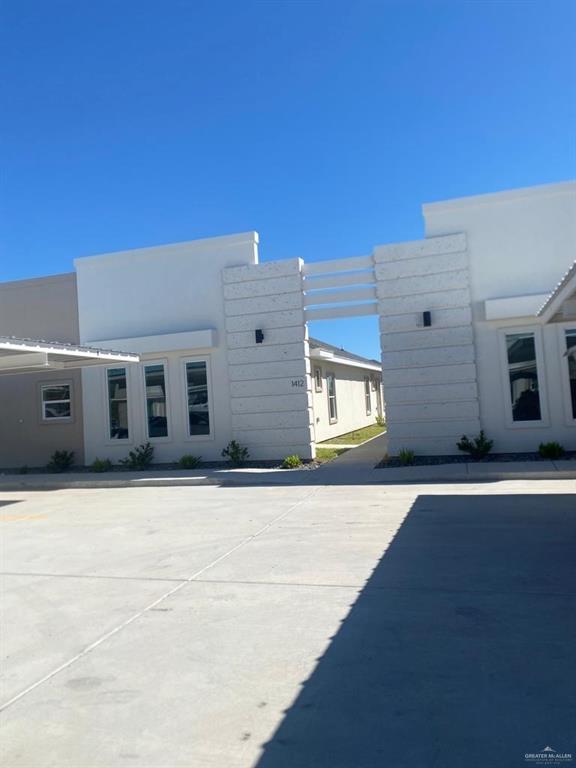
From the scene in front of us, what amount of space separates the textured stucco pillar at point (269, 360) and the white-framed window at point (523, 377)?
4.72m

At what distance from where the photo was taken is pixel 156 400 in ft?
56.2

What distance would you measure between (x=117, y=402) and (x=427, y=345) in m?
8.49

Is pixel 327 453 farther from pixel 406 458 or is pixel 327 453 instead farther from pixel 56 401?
pixel 56 401

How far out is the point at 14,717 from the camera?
3701 millimetres

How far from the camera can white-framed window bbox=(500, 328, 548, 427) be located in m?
14.4

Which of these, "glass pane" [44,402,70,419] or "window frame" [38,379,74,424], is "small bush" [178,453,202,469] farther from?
"glass pane" [44,402,70,419]

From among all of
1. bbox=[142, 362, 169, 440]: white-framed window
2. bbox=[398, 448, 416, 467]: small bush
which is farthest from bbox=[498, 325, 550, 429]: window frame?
bbox=[142, 362, 169, 440]: white-framed window

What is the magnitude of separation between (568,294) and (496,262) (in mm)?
4796

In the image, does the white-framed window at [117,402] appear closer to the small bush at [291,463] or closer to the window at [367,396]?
the small bush at [291,463]

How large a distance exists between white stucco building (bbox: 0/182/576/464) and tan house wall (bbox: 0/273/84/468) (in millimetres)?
87

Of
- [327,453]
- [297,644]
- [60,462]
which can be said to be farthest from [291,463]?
[297,644]

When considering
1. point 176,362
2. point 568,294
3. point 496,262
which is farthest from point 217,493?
point 496,262

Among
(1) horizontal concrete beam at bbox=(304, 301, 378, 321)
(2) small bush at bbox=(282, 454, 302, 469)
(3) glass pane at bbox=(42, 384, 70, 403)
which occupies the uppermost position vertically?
(1) horizontal concrete beam at bbox=(304, 301, 378, 321)

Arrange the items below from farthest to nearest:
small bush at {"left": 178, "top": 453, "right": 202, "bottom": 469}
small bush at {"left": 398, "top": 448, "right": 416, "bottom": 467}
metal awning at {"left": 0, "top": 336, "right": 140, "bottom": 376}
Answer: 1. small bush at {"left": 178, "top": 453, "right": 202, "bottom": 469}
2. small bush at {"left": 398, "top": 448, "right": 416, "bottom": 467}
3. metal awning at {"left": 0, "top": 336, "right": 140, "bottom": 376}
